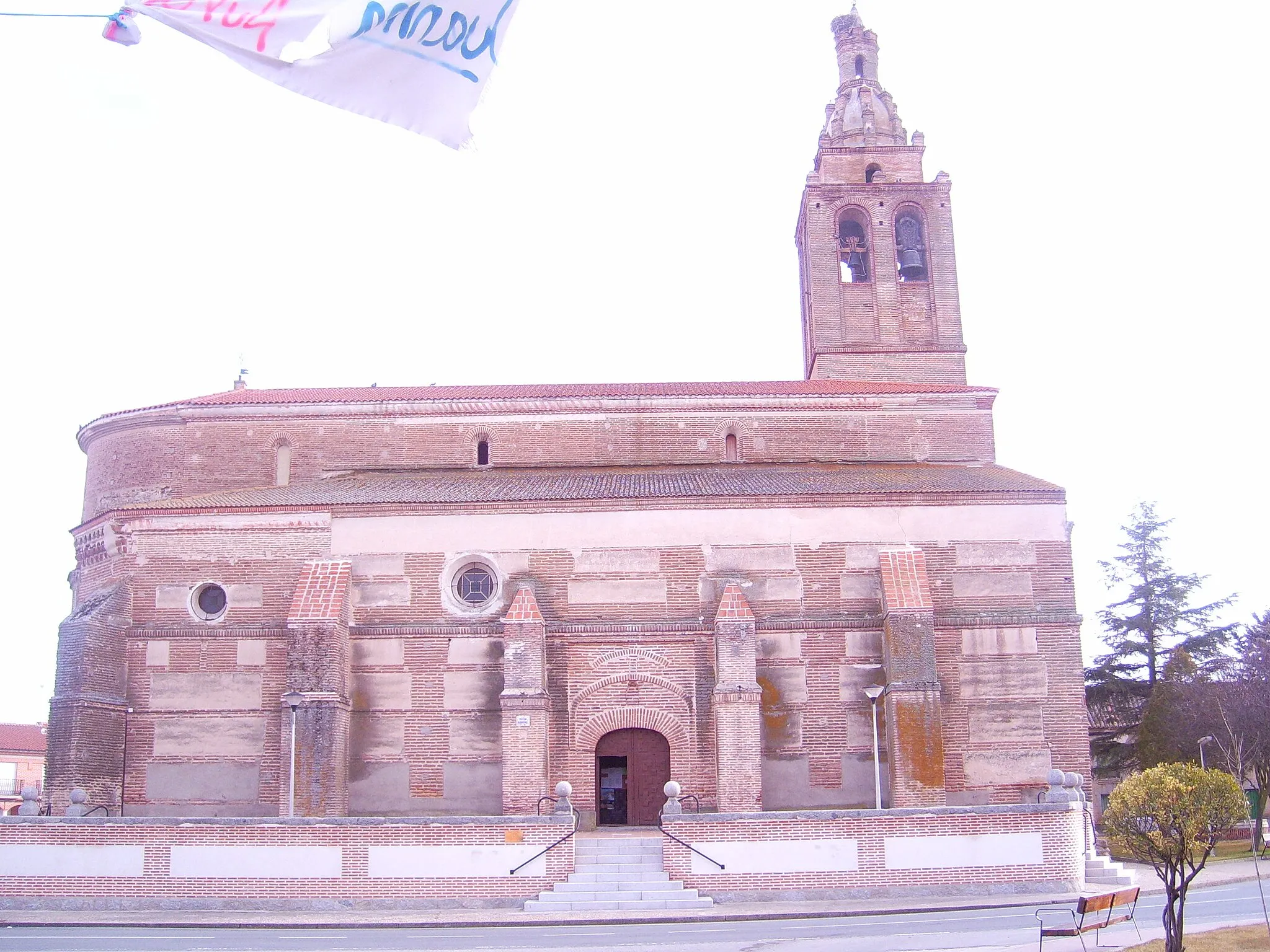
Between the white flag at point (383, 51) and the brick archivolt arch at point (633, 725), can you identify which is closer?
the white flag at point (383, 51)

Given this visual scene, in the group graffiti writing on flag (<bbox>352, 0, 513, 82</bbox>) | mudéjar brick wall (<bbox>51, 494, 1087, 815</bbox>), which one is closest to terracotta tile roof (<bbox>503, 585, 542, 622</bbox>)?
mudéjar brick wall (<bbox>51, 494, 1087, 815</bbox>)

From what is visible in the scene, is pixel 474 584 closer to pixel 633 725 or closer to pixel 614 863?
pixel 633 725


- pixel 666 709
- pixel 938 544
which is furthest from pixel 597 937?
pixel 938 544

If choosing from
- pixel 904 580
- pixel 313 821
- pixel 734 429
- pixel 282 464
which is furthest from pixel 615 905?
pixel 282 464

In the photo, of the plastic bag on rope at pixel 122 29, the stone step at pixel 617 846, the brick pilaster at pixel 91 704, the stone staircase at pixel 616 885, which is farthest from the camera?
the brick pilaster at pixel 91 704

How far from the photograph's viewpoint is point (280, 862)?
21.0 m

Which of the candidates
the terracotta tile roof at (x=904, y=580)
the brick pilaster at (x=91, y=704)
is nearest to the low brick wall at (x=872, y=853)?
the terracotta tile roof at (x=904, y=580)

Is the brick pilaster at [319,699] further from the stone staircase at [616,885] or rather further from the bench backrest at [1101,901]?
the bench backrest at [1101,901]

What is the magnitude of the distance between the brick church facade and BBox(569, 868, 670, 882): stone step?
3.85 metres

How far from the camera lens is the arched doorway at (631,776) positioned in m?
26.4

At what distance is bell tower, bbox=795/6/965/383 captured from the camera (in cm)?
3684

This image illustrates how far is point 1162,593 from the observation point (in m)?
42.9

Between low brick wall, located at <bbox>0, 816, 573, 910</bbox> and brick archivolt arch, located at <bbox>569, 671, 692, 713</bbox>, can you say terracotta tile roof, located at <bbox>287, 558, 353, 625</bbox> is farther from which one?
low brick wall, located at <bbox>0, 816, 573, 910</bbox>

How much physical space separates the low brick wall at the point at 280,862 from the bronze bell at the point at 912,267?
2216 centimetres
